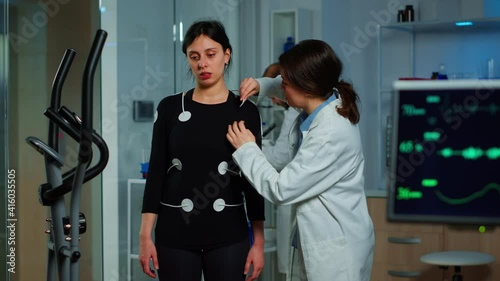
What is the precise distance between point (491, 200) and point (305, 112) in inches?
43.8

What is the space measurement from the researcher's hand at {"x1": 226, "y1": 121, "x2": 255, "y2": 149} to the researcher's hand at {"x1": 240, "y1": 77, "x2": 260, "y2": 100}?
3.6 inches

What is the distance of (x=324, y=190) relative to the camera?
191 cm

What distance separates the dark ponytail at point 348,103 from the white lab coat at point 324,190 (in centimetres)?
2

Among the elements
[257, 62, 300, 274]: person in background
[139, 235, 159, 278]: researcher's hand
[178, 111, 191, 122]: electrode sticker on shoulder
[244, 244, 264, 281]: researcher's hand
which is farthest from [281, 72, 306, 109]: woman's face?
[257, 62, 300, 274]: person in background

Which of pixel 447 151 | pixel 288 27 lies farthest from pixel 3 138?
pixel 288 27

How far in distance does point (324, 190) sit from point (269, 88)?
0.39 meters

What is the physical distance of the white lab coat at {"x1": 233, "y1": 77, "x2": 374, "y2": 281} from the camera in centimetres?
189

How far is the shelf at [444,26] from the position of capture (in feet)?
14.4

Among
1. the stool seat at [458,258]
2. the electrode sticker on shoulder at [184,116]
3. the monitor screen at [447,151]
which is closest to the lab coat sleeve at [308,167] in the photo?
the electrode sticker on shoulder at [184,116]

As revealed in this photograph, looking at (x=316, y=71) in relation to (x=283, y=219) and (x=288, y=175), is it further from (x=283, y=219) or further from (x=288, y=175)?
(x=283, y=219)

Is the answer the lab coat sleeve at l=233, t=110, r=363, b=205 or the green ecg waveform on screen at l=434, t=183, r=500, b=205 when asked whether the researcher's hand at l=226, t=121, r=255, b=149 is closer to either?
the lab coat sleeve at l=233, t=110, r=363, b=205

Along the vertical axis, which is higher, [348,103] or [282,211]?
[348,103]

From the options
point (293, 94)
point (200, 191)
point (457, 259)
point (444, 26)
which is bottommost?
point (457, 259)

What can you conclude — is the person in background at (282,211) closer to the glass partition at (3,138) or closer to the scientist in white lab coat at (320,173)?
the glass partition at (3,138)
